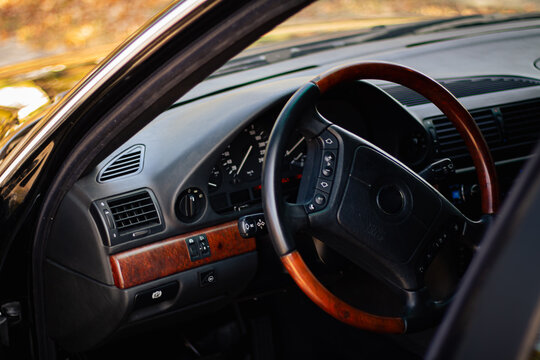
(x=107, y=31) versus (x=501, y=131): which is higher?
(x=107, y=31)

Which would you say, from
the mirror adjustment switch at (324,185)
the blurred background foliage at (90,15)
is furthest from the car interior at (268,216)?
the blurred background foliage at (90,15)

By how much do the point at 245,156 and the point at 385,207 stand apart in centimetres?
66

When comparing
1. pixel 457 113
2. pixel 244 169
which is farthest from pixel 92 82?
pixel 457 113

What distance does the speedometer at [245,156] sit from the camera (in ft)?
7.18

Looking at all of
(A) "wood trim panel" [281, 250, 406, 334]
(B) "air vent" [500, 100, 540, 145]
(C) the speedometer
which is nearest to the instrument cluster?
(C) the speedometer

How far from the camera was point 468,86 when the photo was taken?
9.05ft

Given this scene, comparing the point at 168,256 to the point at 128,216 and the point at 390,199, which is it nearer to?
the point at 128,216

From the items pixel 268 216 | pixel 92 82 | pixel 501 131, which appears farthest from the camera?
pixel 501 131

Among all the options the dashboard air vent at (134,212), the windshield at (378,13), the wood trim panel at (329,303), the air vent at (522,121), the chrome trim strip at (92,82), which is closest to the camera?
the chrome trim strip at (92,82)

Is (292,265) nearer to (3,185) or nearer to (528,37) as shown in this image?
(3,185)

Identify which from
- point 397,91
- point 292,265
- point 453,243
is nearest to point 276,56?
point 397,91

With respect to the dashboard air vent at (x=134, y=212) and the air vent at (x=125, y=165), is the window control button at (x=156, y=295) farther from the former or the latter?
the air vent at (x=125, y=165)

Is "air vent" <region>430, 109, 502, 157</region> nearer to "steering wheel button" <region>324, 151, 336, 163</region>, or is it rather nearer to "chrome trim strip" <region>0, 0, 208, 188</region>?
"steering wheel button" <region>324, 151, 336, 163</region>

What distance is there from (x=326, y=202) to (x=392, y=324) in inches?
15.0
